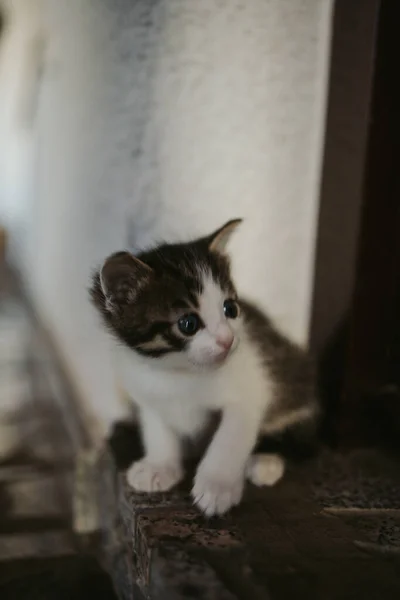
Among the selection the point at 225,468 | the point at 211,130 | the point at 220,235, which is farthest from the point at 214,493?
the point at 211,130

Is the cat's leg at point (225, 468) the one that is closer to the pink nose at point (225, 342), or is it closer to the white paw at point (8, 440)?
the pink nose at point (225, 342)

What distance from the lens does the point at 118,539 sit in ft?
3.57

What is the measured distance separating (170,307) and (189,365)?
8 centimetres

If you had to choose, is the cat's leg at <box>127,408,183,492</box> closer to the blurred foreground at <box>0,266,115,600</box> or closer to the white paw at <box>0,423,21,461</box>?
the blurred foreground at <box>0,266,115,600</box>

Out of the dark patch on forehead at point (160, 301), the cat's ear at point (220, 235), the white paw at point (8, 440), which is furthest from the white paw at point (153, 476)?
the white paw at point (8, 440)

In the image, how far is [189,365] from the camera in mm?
795

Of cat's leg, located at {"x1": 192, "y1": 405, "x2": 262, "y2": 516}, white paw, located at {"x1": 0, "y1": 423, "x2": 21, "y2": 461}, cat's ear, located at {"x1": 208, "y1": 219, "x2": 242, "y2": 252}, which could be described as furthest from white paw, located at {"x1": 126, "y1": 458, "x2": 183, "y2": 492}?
white paw, located at {"x1": 0, "y1": 423, "x2": 21, "y2": 461}

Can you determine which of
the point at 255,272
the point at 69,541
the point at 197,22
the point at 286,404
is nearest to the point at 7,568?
the point at 69,541

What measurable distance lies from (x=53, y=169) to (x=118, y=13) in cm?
61

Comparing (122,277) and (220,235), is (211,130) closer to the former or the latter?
(220,235)

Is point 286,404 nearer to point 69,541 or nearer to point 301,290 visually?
point 301,290

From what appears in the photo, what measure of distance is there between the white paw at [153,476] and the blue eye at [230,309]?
0.86 feet

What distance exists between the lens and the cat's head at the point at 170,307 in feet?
2.53

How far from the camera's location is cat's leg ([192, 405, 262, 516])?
2.54ft
